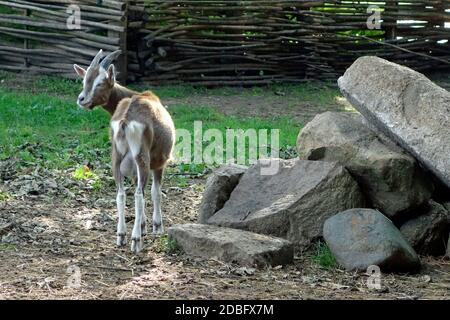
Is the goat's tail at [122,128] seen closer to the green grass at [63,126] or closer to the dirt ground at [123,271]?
the dirt ground at [123,271]

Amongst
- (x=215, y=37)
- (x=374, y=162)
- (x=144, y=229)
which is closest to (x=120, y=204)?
(x=144, y=229)

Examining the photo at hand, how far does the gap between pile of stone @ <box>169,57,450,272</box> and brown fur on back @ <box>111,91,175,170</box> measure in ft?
1.85

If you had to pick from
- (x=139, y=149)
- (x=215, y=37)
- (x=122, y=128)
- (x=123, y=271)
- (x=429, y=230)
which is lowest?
(x=123, y=271)

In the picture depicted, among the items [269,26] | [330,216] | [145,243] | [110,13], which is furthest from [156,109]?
[269,26]

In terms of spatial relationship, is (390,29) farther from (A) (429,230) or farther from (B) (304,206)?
(B) (304,206)

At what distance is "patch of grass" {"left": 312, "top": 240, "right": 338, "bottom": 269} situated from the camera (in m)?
6.50

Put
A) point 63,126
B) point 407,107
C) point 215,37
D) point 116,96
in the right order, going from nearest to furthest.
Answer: point 407,107 < point 116,96 < point 63,126 < point 215,37

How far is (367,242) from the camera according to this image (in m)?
6.36

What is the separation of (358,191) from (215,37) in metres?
9.71

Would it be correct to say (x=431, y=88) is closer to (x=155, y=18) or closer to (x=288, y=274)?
(x=288, y=274)

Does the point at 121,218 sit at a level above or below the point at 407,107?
below

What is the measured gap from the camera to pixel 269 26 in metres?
16.4

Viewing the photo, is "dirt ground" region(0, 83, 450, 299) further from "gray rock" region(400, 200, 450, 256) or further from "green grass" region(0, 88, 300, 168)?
"green grass" region(0, 88, 300, 168)

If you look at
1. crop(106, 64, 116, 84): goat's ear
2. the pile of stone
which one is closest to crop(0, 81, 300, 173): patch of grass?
crop(106, 64, 116, 84): goat's ear
